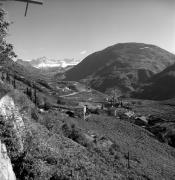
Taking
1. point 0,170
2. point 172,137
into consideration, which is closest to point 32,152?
point 0,170

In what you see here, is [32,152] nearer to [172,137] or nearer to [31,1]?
[31,1]

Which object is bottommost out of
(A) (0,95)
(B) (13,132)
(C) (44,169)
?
(C) (44,169)

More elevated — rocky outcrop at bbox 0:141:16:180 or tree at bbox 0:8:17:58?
tree at bbox 0:8:17:58

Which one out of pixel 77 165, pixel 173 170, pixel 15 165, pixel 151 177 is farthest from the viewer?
pixel 173 170

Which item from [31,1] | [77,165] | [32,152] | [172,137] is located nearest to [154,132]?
[172,137]

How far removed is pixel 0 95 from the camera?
1225cm

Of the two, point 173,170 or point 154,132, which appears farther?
point 154,132

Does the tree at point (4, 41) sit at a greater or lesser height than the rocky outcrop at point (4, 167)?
greater

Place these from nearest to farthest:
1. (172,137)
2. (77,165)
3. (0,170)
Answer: (0,170), (77,165), (172,137)

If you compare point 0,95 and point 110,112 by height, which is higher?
point 0,95

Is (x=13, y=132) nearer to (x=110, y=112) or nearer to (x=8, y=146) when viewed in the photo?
(x=8, y=146)

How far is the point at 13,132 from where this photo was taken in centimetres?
1124

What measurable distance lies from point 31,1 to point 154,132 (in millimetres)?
62204

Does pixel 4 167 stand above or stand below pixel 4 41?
below
